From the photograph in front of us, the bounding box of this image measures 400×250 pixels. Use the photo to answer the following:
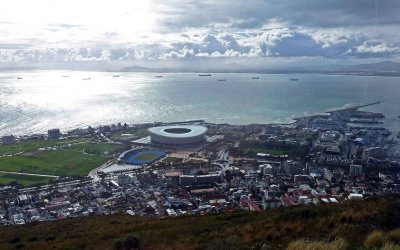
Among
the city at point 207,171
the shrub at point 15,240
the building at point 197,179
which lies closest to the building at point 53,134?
the city at point 207,171

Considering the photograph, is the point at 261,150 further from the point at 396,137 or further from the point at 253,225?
the point at 253,225

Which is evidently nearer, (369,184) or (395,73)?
(369,184)

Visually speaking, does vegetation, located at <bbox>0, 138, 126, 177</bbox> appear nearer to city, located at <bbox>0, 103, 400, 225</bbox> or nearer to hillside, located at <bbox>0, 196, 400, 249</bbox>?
city, located at <bbox>0, 103, 400, 225</bbox>

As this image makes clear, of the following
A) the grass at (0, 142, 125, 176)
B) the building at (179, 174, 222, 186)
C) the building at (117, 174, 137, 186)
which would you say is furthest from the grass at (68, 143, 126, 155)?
the building at (179, 174, 222, 186)

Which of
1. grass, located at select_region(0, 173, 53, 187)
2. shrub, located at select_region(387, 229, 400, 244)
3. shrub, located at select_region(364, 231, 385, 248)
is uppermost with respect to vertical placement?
shrub, located at select_region(364, 231, 385, 248)

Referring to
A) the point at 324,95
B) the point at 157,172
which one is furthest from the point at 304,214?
the point at 324,95

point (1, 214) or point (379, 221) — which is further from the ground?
point (379, 221)
